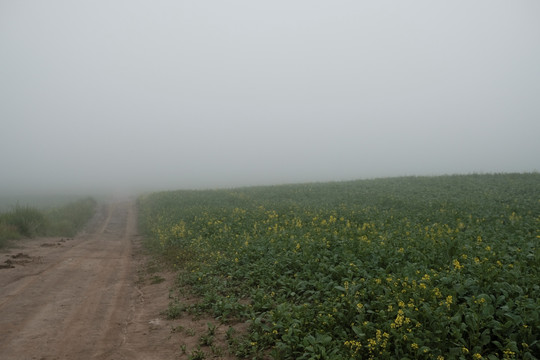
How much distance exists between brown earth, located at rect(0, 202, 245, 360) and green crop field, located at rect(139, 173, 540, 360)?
0.82 m

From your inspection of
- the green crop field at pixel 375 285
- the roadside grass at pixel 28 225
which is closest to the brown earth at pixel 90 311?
the green crop field at pixel 375 285

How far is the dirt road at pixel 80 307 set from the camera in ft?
19.7

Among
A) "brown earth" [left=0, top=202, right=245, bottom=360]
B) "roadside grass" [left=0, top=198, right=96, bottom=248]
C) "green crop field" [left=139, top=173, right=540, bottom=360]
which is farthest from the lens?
"roadside grass" [left=0, top=198, right=96, bottom=248]

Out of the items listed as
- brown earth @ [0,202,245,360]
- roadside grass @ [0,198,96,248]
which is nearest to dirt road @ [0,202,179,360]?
brown earth @ [0,202,245,360]

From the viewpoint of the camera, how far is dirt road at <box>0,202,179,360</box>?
6.01 meters

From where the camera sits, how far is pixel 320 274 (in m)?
7.41

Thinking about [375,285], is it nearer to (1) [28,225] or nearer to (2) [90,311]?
(2) [90,311]

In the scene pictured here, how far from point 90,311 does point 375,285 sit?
259 inches

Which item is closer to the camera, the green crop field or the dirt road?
the green crop field

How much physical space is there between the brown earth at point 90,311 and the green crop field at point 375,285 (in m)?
0.82

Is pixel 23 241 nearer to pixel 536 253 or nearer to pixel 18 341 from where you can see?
pixel 18 341

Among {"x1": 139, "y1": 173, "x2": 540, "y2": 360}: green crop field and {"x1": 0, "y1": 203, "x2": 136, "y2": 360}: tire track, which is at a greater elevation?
{"x1": 139, "y1": 173, "x2": 540, "y2": 360}: green crop field

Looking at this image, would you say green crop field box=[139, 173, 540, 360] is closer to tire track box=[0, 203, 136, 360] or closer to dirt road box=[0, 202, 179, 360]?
dirt road box=[0, 202, 179, 360]

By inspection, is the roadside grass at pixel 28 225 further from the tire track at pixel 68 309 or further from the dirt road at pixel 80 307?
the tire track at pixel 68 309
